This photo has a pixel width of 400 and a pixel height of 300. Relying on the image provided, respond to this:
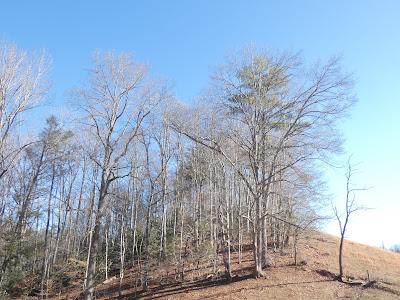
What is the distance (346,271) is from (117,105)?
52.7ft

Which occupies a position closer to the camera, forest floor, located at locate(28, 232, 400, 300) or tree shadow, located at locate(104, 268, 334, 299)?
forest floor, located at locate(28, 232, 400, 300)

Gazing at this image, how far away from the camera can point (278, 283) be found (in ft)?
62.6

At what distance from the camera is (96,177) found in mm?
32500

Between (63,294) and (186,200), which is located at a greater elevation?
(186,200)

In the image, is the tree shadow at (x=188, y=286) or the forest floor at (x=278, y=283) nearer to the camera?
the forest floor at (x=278, y=283)

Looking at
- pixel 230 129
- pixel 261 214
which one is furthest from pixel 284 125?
pixel 261 214

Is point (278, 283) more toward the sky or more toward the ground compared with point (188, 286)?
more toward the sky

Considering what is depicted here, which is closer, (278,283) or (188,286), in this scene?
(278,283)

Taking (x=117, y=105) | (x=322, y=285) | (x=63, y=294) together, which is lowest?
(x=63, y=294)

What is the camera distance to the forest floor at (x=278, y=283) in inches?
715

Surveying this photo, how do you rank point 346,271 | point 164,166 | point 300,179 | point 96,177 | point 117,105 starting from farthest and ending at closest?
point 96,177
point 164,166
point 346,271
point 300,179
point 117,105

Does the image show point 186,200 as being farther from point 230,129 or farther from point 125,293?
point 230,129

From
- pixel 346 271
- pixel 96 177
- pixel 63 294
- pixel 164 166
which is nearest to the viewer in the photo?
pixel 346 271

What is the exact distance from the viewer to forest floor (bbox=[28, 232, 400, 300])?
18.2m
